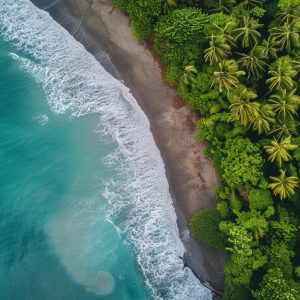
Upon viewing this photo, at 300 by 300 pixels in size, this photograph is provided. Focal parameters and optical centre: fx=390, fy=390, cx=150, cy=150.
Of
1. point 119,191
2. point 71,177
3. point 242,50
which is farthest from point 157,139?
point 242,50

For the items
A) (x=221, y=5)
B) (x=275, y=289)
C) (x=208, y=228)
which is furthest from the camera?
(x=221, y=5)

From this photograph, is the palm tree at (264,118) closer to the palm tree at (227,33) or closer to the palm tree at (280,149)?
the palm tree at (280,149)

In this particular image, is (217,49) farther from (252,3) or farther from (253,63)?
(252,3)

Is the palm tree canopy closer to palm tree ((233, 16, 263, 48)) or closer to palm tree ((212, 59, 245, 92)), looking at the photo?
palm tree ((212, 59, 245, 92))

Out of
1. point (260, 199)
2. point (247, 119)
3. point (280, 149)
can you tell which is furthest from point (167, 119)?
point (260, 199)

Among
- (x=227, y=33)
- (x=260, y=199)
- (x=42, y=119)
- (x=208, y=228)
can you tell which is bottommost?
(x=208, y=228)

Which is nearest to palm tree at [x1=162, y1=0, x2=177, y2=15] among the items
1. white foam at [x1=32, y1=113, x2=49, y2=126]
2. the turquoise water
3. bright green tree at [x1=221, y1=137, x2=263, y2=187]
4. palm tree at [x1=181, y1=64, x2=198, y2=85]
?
palm tree at [x1=181, y1=64, x2=198, y2=85]

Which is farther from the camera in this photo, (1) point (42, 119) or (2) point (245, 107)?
(1) point (42, 119)

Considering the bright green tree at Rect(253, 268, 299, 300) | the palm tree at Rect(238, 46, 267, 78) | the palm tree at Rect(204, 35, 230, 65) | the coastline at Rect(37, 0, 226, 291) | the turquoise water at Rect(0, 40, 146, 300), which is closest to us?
the bright green tree at Rect(253, 268, 299, 300)
